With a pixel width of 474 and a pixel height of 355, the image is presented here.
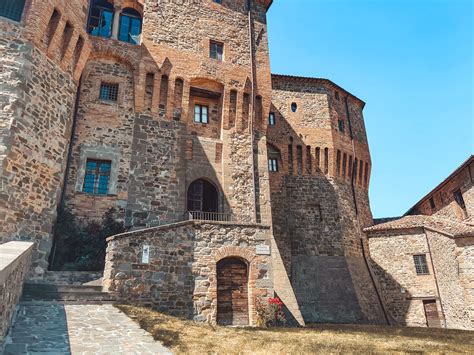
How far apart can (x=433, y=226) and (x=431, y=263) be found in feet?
6.98

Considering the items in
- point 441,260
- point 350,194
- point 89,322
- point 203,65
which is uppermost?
point 203,65

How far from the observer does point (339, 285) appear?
18422 mm

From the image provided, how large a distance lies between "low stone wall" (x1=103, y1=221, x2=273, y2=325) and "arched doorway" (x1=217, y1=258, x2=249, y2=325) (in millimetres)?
211

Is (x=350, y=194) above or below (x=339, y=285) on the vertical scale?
above

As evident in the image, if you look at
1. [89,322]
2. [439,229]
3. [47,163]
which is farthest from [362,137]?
[89,322]

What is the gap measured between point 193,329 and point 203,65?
40.8 feet

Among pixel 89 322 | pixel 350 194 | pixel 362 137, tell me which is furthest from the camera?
pixel 362 137

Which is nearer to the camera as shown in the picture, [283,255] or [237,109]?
[237,109]

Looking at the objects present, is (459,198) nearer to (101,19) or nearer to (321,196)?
(321,196)

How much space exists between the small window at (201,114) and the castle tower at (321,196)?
6240 mm

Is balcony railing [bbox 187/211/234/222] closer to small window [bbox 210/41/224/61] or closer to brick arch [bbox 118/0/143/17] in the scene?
small window [bbox 210/41/224/61]

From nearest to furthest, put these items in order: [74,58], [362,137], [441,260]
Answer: [74,58], [441,260], [362,137]

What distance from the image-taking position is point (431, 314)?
1816 centimetres

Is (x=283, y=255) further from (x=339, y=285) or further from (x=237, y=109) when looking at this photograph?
(x=237, y=109)
